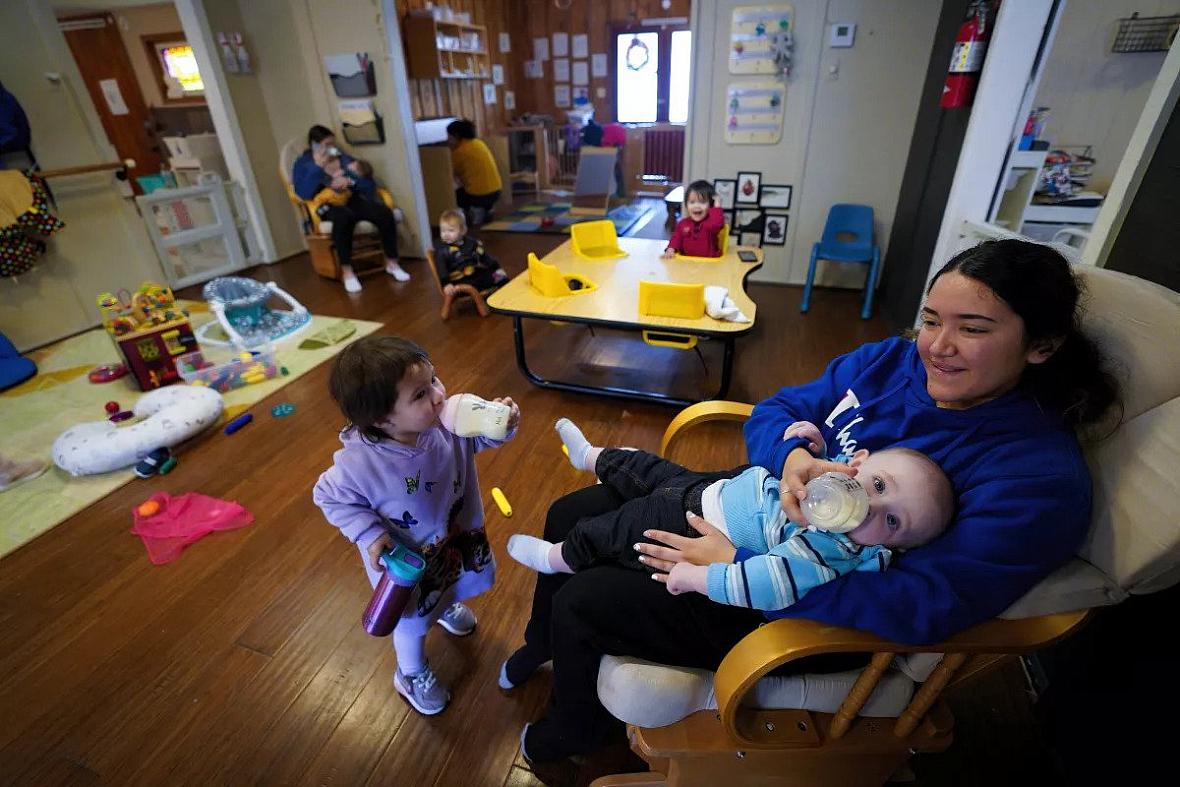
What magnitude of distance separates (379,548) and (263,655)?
79cm

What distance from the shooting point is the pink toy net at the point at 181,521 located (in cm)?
191

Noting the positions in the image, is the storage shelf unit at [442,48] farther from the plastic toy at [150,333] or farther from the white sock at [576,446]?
the white sock at [576,446]

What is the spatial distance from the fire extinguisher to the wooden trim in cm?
749

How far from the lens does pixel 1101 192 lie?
3203mm

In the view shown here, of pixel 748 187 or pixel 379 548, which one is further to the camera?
pixel 748 187

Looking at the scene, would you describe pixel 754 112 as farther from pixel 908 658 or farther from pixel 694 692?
pixel 694 692

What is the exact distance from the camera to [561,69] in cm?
796

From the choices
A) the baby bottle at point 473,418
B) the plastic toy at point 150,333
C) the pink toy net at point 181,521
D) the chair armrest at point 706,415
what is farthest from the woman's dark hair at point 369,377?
the plastic toy at point 150,333

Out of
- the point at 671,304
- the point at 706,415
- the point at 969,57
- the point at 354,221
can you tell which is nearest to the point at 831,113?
the point at 969,57

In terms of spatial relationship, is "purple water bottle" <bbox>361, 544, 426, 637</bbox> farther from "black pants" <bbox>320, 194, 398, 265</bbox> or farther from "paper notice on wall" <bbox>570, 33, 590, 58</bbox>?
"paper notice on wall" <bbox>570, 33, 590, 58</bbox>

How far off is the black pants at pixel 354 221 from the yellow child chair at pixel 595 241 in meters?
2.09

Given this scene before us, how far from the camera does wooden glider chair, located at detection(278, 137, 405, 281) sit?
14.5 ft

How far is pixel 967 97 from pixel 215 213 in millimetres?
5262

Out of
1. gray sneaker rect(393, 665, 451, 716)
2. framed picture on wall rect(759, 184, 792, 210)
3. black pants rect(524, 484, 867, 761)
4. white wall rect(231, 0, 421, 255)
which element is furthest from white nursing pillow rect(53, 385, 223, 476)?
framed picture on wall rect(759, 184, 792, 210)
